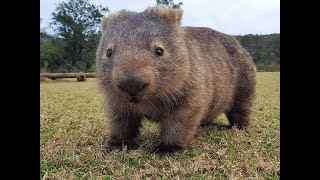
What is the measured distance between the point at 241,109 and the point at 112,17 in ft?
6.81

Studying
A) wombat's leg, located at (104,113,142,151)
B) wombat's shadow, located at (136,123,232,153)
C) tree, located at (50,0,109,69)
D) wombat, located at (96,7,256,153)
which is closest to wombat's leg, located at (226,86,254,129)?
wombat's shadow, located at (136,123,232,153)

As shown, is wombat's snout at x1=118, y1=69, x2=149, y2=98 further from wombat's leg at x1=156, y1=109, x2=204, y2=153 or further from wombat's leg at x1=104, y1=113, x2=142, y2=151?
wombat's leg at x1=104, y1=113, x2=142, y2=151

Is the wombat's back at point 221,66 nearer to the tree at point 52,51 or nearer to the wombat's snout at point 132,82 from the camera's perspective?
the wombat's snout at point 132,82

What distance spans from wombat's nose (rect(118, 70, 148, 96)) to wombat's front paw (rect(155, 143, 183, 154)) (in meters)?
0.80

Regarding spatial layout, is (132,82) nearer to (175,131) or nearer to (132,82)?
(132,82)

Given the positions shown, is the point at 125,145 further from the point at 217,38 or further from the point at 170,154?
the point at 217,38

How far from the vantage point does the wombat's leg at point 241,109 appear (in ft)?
15.1

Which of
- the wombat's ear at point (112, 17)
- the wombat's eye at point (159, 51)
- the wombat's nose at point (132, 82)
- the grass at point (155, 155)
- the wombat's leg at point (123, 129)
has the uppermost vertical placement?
the wombat's ear at point (112, 17)

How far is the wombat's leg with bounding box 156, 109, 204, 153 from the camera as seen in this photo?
321 centimetres

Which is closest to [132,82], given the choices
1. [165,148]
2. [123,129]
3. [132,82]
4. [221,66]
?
[132,82]

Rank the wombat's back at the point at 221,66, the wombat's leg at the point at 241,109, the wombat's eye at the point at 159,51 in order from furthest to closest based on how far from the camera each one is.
→ the wombat's leg at the point at 241,109, the wombat's back at the point at 221,66, the wombat's eye at the point at 159,51

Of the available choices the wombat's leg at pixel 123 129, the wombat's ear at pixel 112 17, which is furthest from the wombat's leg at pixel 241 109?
the wombat's ear at pixel 112 17

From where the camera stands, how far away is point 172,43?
3178mm
